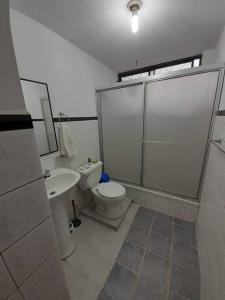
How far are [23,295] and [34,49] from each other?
1.74 m

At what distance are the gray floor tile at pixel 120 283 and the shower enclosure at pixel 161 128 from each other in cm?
106

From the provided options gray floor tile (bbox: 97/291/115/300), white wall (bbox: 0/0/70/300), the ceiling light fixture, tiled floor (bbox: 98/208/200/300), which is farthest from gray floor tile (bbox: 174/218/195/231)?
the ceiling light fixture

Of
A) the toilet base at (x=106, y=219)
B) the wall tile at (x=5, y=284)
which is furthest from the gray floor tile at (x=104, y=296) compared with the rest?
the wall tile at (x=5, y=284)

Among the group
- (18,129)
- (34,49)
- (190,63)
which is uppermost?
(190,63)

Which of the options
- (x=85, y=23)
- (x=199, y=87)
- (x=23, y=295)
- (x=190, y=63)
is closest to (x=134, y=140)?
(x=199, y=87)

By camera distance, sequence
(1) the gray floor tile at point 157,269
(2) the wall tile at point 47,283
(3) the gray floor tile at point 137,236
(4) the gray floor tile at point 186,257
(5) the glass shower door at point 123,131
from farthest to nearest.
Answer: (5) the glass shower door at point 123,131 → (3) the gray floor tile at point 137,236 → (4) the gray floor tile at point 186,257 → (1) the gray floor tile at point 157,269 → (2) the wall tile at point 47,283

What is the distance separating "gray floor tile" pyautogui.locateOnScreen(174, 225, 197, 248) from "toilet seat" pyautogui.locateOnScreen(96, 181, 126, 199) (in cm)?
78

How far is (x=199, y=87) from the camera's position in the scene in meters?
1.41

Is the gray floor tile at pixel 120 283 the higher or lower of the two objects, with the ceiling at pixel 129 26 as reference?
lower

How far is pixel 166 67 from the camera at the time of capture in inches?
87.8

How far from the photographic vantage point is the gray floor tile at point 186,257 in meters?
1.24

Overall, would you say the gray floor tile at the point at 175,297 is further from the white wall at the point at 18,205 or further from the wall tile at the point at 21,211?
the wall tile at the point at 21,211

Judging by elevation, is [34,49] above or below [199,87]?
above

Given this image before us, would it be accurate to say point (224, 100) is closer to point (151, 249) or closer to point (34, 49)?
point (151, 249)
